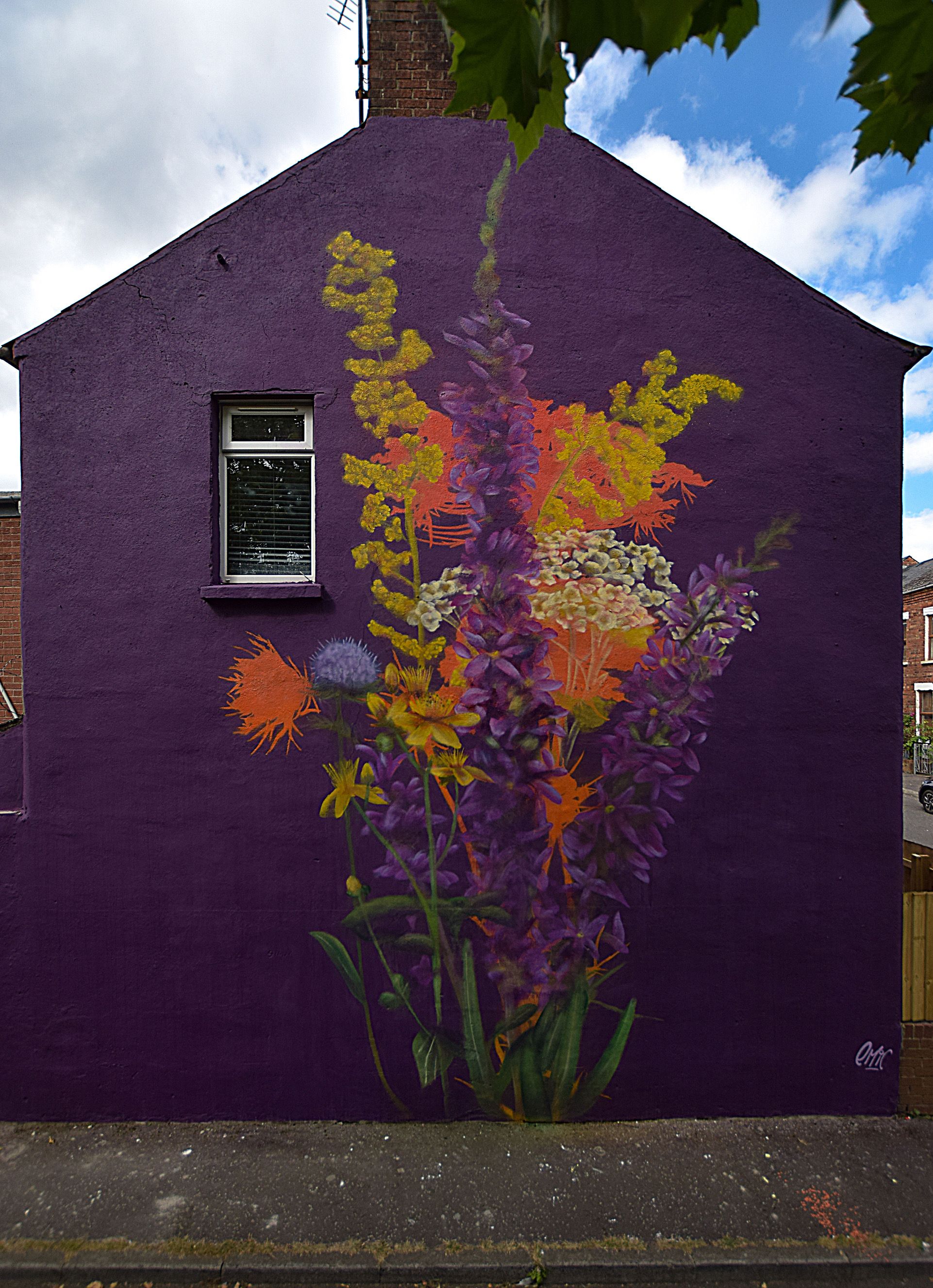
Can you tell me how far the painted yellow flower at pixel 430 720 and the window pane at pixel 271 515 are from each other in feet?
3.76

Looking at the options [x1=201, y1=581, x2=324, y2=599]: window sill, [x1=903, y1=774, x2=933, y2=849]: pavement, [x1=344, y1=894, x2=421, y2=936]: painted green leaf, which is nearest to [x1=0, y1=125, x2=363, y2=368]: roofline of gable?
[x1=201, y1=581, x2=324, y2=599]: window sill

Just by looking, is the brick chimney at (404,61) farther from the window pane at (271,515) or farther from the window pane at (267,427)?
the window pane at (271,515)

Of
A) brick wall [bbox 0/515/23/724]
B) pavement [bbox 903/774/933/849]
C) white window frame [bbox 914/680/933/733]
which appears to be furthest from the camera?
white window frame [bbox 914/680/933/733]

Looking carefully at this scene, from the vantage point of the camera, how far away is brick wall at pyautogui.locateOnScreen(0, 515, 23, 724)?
1053cm

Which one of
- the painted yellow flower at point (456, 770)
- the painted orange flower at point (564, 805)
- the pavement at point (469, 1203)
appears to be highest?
the painted yellow flower at point (456, 770)

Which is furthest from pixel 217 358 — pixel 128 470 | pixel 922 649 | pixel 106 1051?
pixel 922 649

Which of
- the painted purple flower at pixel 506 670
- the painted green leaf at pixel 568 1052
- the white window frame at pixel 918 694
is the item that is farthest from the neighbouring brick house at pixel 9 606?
the white window frame at pixel 918 694

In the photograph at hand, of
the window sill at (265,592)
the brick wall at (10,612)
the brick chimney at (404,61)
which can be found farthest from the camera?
the brick wall at (10,612)

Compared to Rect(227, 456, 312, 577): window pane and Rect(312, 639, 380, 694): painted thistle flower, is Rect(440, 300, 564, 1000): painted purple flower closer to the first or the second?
Rect(312, 639, 380, 694): painted thistle flower

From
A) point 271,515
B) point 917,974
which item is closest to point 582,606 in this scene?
point 271,515

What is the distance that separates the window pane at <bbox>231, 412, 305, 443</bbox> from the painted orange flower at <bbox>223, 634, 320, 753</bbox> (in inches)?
54.3

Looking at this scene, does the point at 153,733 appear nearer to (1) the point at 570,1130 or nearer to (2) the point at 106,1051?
(2) the point at 106,1051

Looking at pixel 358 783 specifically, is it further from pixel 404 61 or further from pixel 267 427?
pixel 404 61
